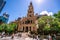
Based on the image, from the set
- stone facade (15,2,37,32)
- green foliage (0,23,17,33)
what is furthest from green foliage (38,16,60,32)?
green foliage (0,23,17,33)

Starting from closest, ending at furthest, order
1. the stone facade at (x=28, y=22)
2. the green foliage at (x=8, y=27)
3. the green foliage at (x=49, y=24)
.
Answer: the green foliage at (x=49, y=24)
the stone facade at (x=28, y=22)
the green foliage at (x=8, y=27)

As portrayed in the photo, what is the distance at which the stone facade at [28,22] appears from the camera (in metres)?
7.67

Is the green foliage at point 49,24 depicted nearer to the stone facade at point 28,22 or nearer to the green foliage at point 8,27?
the stone facade at point 28,22

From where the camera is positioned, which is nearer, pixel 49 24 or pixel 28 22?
pixel 49 24

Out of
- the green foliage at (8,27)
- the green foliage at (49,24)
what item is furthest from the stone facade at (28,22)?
the green foliage at (49,24)

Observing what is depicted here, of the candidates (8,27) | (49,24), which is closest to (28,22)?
(8,27)

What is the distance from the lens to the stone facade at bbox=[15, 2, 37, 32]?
302 inches

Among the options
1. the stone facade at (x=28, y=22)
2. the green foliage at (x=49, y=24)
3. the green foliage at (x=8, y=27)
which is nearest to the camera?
the green foliage at (x=49, y=24)

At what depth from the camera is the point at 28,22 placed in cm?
792

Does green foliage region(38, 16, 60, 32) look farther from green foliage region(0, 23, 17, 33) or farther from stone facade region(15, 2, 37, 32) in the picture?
green foliage region(0, 23, 17, 33)

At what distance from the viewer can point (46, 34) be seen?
672 cm

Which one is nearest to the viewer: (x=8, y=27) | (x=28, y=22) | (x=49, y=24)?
(x=49, y=24)

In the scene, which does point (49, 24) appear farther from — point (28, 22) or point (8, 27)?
point (8, 27)

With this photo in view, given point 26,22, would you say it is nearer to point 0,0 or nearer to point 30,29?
point 30,29
